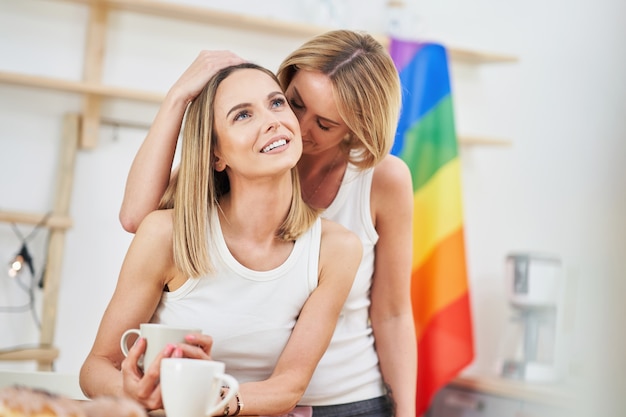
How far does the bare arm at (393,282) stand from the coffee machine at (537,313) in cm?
109

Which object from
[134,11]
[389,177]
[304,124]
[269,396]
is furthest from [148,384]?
[134,11]

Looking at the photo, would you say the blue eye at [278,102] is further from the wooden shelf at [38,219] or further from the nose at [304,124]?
the wooden shelf at [38,219]

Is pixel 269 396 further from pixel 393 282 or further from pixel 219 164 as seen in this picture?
pixel 393 282

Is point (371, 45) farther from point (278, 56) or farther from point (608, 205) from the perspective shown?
point (608, 205)

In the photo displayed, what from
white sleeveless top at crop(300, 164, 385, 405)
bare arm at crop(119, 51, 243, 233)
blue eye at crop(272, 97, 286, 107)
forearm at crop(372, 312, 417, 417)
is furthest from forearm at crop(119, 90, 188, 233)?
forearm at crop(372, 312, 417, 417)

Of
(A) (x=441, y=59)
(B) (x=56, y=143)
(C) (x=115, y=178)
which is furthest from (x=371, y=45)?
(A) (x=441, y=59)

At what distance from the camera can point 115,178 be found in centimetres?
152

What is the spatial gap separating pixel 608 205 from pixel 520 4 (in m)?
0.61

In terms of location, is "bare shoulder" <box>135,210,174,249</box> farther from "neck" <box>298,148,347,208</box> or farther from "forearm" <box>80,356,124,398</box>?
"neck" <box>298,148,347,208</box>

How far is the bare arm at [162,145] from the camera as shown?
85cm

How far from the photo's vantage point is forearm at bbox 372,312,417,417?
100 centimetres

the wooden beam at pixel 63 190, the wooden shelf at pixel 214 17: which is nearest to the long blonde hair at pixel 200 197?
the wooden beam at pixel 63 190

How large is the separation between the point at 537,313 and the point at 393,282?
3.79 feet

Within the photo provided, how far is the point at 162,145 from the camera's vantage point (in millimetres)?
859
